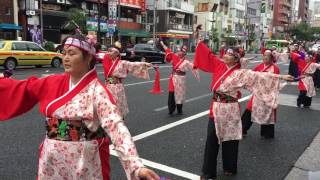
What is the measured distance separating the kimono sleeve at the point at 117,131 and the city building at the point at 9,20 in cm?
2716

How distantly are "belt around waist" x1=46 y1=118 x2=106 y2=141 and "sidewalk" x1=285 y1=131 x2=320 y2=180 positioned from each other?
308 cm

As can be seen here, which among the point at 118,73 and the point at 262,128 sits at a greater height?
the point at 118,73

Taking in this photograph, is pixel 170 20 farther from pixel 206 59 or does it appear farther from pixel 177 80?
pixel 206 59

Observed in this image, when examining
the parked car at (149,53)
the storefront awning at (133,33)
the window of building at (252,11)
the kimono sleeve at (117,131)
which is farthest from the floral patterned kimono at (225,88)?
the window of building at (252,11)

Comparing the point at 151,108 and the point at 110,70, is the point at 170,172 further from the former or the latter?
the point at 151,108

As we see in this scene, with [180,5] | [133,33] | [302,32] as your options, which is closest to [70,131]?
[133,33]

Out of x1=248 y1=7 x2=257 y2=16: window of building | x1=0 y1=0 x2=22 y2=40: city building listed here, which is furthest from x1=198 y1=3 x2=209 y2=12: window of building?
x1=0 y1=0 x2=22 y2=40: city building

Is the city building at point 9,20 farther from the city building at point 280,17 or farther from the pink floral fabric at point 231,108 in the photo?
the city building at point 280,17

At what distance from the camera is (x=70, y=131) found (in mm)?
2637

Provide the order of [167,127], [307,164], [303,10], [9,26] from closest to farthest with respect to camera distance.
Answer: [307,164]
[167,127]
[9,26]
[303,10]

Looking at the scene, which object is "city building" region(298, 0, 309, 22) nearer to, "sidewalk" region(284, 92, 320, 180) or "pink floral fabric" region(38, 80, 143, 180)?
"sidewalk" region(284, 92, 320, 180)

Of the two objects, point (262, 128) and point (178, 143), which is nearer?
point (178, 143)

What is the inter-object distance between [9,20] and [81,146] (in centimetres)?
2825

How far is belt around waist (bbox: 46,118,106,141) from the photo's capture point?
263 cm
